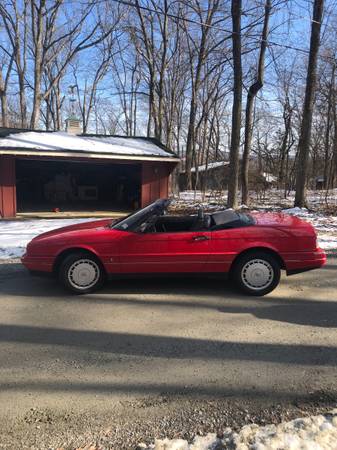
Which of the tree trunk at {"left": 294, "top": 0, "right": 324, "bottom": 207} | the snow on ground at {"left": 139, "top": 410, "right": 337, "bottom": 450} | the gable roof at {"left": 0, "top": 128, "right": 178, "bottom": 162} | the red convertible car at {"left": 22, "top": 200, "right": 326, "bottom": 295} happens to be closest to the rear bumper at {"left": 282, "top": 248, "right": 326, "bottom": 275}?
the red convertible car at {"left": 22, "top": 200, "right": 326, "bottom": 295}

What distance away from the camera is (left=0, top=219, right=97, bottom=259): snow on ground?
7.85m

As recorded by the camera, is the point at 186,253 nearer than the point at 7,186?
Yes

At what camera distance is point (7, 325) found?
13.8 ft

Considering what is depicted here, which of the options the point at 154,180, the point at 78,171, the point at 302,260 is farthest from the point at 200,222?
the point at 78,171

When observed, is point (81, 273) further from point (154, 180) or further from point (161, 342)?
point (154, 180)

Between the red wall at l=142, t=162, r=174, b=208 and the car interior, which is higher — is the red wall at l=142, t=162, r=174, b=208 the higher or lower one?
the higher one

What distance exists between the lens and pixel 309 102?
14422 millimetres

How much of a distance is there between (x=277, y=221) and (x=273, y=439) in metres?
3.43

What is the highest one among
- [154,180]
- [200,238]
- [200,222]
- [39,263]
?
[154,180]

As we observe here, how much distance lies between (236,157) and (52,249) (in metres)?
11.0

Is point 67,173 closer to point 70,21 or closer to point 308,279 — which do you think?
point 70,21

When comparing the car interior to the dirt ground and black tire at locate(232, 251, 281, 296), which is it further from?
the dirt ground

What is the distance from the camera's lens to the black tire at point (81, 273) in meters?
5.07

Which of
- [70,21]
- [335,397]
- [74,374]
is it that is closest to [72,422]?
[74,374]
